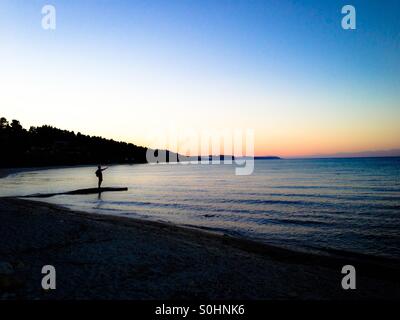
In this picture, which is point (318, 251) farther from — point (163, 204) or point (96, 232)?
point (163, 204)

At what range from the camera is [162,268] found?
Answer: 9625 millimetres

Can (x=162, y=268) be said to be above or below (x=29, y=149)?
below

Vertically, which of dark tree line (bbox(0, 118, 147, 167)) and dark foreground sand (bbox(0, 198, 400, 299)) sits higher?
dark tree line (bbox(0, 118, 147, 167))

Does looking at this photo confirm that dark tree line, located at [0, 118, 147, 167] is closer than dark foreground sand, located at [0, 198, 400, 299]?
No

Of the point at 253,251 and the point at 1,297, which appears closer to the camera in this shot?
the point at 1,297

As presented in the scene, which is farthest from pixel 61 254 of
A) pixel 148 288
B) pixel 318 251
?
pixel 318 251

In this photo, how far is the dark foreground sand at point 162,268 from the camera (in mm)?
7718

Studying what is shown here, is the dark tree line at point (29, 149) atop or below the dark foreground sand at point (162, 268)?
Answer: atop

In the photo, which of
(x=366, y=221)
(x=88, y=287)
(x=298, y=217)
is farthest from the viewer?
(x=298, y=217)

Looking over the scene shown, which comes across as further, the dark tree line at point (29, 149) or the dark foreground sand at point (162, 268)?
the dark tree line at point (29, 149)

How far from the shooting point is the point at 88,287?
303 inches

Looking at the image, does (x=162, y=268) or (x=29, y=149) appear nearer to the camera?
(x=162, y=268)

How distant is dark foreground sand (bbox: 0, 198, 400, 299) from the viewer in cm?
772
